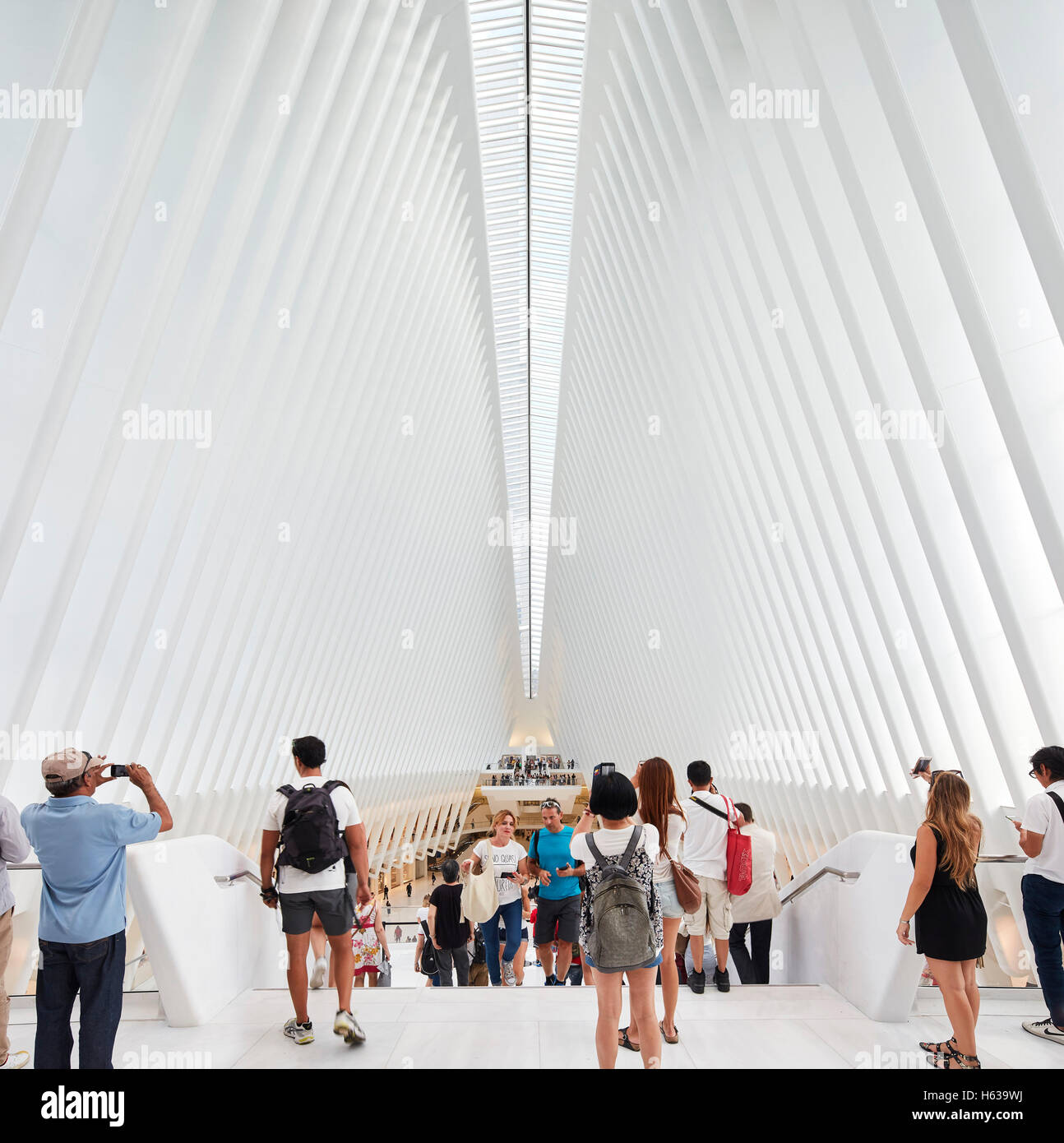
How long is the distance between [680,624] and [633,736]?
29.5 feet

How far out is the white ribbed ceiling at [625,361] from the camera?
194 inches

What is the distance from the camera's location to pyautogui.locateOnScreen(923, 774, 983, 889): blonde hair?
12.3 ft

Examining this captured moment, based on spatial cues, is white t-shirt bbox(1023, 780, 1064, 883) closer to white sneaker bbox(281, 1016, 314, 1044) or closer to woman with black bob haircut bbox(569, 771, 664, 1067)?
woman with black bob haircut bbox(569, 771, 664, 1067)

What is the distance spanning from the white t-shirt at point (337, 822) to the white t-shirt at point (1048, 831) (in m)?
3.57

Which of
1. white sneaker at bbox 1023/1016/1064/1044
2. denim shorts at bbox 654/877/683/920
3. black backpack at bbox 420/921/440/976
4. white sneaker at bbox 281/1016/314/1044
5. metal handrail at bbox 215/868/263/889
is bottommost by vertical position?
white sneaker at bbox 1023/1016/1064/1044

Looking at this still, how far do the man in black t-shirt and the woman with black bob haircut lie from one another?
2.51m

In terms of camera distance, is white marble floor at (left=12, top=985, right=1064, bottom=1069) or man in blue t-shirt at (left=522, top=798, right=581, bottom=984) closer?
white marble floor at (left=12, top=985, right=1064, bottom=1069)

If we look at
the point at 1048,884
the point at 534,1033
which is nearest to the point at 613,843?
the point at 534,1033

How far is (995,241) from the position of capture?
4938 mm

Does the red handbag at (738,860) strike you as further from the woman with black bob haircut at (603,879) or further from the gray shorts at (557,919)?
the woman with black bob haircut at (603,879)

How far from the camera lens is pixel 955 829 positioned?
376 centimetres

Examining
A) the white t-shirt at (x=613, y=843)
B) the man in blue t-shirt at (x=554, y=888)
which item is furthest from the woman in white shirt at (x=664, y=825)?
the man in blue t-shirt at (x=554, y=888)

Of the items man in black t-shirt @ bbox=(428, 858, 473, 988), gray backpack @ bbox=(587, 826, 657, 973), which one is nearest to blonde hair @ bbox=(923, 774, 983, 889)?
gray backpack @ bbox=(587, 826, 657, 973)
